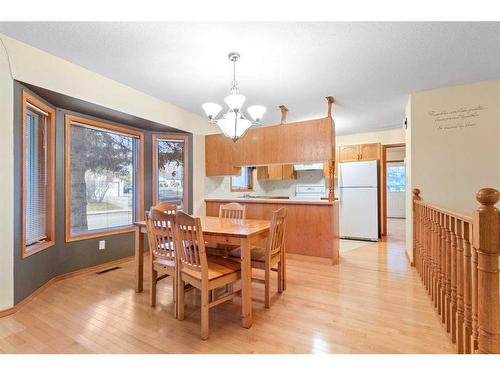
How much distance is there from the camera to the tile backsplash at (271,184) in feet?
16.5

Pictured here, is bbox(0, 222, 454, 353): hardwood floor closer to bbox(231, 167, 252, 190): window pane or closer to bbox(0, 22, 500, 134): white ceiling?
bbox(0, 22, 500, 134): white ceiling

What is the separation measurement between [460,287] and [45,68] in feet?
12.7

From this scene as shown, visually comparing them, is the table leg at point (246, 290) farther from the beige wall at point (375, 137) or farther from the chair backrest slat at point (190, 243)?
the beige wall at point (375, 137)

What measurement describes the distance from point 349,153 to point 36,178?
5.54 meters

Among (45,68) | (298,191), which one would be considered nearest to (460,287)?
(45,68)

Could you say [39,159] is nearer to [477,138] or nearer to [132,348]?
[132,348]

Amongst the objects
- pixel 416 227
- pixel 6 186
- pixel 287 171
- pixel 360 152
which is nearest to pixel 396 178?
pixel 360 152

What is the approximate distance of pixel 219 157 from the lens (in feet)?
15.3

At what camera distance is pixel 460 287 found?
5.08 ft

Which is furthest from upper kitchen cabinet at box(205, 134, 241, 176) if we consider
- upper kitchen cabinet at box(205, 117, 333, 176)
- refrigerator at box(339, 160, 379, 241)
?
refrigerator at box(339, 160, 379, 241)

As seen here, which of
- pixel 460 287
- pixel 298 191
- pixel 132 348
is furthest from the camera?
pixel 298 191

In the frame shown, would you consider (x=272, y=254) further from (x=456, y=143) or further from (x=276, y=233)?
(x=456, y=143)

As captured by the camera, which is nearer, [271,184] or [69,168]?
[69,168]
